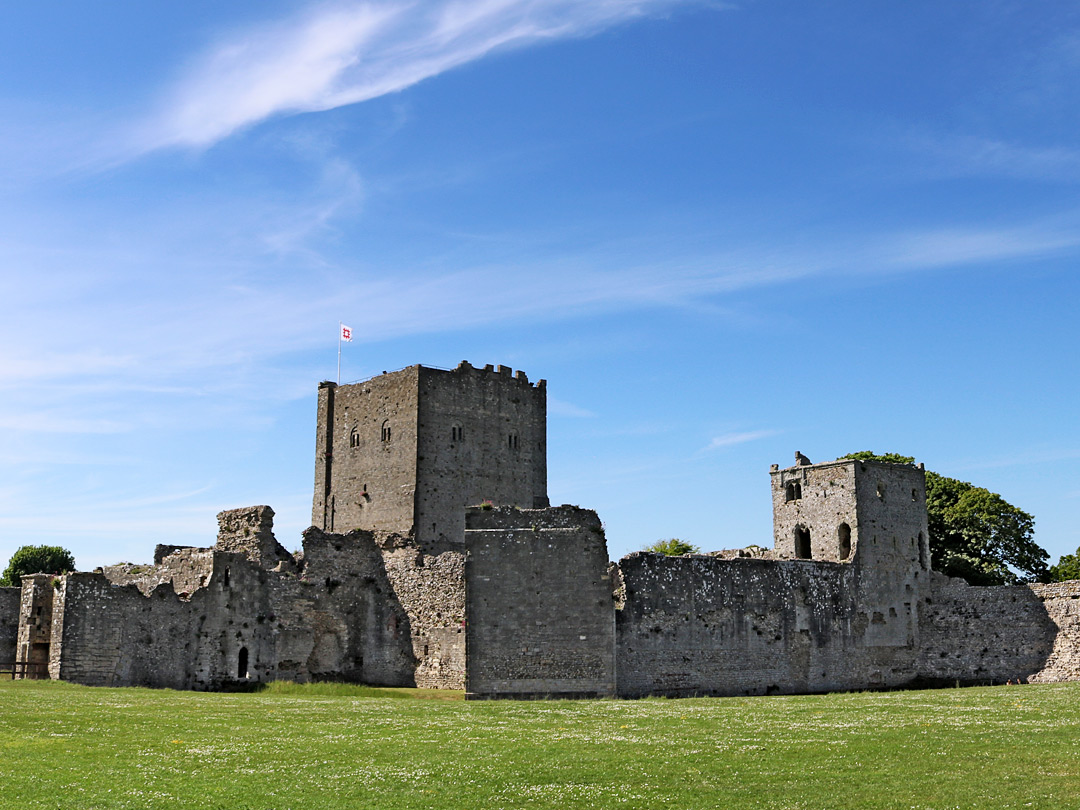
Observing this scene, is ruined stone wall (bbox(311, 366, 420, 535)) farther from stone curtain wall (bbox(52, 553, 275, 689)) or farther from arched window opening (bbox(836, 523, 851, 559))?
arched window opening (bbox(836, 523, 851, 559))

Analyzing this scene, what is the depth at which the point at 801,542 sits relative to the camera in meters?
47.5

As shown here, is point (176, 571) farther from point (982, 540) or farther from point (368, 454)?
point (982, 540)

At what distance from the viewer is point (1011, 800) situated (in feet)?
51.3

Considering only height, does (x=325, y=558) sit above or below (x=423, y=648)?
above

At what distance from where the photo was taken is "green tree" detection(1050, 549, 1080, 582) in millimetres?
Result: 62966

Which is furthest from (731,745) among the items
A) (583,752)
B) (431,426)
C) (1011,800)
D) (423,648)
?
(431,426)

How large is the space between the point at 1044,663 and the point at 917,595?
196 inches

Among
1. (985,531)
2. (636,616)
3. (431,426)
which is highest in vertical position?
(431,426)

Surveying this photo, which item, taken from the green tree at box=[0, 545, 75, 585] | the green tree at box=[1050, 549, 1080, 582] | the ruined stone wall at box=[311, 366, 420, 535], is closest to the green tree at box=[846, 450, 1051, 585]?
the green tree at box=[1050, 549, 1080, 582]

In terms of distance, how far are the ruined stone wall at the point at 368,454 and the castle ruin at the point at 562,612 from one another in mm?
19597

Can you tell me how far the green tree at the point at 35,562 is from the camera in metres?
76.1

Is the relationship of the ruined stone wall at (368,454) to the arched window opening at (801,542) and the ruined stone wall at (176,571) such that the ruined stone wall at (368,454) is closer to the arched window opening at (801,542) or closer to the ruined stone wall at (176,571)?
the ruined stone wall at (176,571)

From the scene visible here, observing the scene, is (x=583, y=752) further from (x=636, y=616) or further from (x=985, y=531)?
(x=985, y=531)

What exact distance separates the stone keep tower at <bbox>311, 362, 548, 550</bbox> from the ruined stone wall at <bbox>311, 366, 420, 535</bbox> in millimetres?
55
